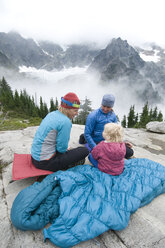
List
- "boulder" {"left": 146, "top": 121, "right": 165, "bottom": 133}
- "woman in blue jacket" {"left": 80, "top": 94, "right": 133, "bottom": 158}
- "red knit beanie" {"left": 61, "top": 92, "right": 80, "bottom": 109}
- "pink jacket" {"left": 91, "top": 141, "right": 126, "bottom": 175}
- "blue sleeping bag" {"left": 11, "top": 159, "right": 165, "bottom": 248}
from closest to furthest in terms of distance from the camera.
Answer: "blue sleeping bag" {"left": 11, "top": 159, "right": 165, "bottom": 248} → "pink jacket" {"left": 91, "top": 141, "right": 126, "bottom": 175} → "red knit beanie" {"left": 61, "top": 92, "right": 80, "bottom": 109} → "woman in blue jacket" {"left": 80, "top": 94, "right": 133, "bottom": 158} → "boulder" {"left": 146, "top": 121, "right": 165, "bottom": 133}

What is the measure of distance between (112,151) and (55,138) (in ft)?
5.07

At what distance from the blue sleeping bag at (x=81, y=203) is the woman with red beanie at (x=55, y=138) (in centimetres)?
69

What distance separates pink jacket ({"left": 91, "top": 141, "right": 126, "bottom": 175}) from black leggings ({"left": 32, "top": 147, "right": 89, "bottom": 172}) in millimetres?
657

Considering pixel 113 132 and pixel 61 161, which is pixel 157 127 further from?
pixel 61 161

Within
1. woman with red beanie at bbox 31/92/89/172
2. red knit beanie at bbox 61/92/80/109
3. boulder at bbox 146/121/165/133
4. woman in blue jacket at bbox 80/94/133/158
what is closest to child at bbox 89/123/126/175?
woman with red beanie at bbox 31/92/89/172

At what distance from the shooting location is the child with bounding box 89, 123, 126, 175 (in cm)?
338

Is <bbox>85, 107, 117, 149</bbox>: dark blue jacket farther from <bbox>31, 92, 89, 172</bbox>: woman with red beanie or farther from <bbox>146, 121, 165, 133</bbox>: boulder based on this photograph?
<bbox>146, 121, 165, 133</bbox>: boulder

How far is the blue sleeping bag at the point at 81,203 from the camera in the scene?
91.7 inches

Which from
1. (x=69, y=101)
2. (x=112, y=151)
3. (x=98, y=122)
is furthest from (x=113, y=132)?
(x=98, y=122)

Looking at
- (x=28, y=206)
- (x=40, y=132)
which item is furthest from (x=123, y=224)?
(x=40, y=132)

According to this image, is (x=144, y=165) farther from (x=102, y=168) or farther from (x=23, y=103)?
(x=23, y=103)

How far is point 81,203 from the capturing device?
2.68 meters

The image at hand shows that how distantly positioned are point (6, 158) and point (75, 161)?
9.02ft

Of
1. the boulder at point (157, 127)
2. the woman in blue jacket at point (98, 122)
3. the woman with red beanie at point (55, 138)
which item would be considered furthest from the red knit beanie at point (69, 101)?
the boulder at point (157, 127)
